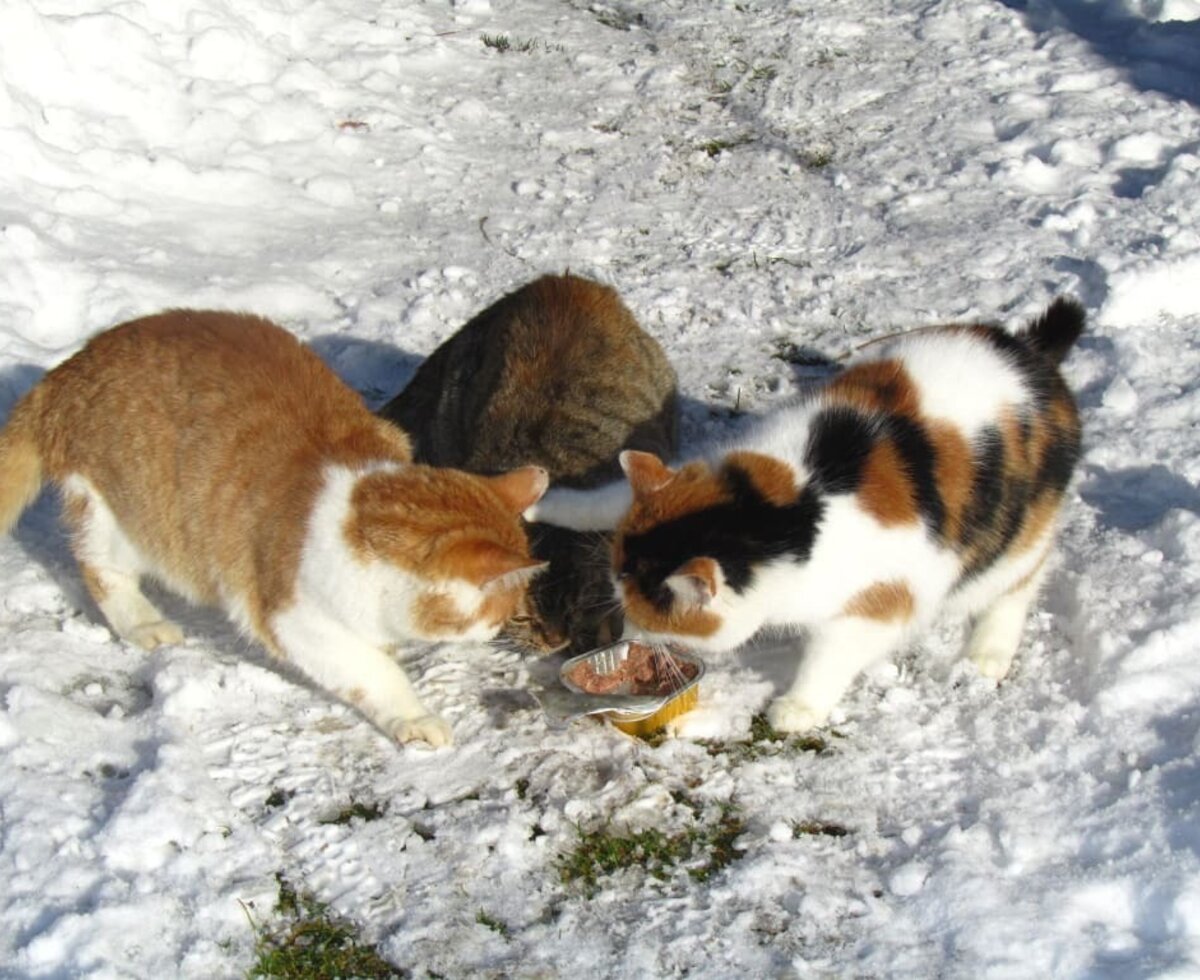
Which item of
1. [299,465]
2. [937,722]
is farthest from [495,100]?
[937,722]

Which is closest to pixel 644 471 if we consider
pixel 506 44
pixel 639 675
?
pixel 639 675

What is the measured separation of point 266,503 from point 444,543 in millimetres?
645

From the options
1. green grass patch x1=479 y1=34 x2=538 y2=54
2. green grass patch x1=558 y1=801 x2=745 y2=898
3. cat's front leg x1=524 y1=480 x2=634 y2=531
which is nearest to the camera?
green grass patch x1=558 y1=801 x2=745 y2=898

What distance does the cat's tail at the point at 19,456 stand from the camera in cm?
452

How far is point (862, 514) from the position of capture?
155 inches

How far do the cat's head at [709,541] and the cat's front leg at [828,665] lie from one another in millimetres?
229

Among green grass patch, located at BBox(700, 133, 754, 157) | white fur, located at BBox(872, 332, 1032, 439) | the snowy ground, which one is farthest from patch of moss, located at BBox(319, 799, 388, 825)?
green grass patch, located at BBox(700, 133, 754, 157)

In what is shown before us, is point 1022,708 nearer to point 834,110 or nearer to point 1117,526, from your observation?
point 1117,526

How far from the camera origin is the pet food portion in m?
4.16

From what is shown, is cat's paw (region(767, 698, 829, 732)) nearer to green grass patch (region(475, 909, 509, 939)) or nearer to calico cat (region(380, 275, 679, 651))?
calico cat (region(380, 275, 679, 651))

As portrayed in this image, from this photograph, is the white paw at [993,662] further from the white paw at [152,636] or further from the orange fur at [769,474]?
the white paw at [152,636]

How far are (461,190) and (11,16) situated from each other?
233 centimetres

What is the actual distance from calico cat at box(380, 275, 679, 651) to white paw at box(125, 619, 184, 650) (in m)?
1.10

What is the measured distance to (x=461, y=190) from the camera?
694 cm
